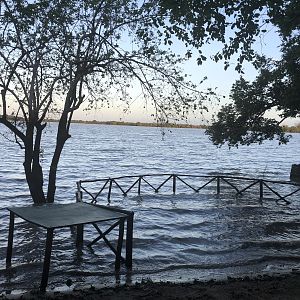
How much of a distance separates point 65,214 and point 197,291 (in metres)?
3.64

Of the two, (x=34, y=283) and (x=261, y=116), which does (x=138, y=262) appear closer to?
(x=34, y=283)

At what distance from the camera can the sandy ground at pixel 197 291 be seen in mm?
7922

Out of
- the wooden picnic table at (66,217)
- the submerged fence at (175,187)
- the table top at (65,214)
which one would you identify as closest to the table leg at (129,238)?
the wooden picnic table at (66,217)

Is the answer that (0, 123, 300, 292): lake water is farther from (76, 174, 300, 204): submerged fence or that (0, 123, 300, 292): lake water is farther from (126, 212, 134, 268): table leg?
(76, 174, 300, 204): submerged fence

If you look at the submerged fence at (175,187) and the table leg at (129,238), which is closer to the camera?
the table leg at (129,238)

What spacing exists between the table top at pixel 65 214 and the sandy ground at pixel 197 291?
145 cm

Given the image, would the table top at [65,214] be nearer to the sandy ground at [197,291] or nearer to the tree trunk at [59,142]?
the sandy ground at [197,291]

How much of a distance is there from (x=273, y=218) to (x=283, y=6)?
11.6 meters

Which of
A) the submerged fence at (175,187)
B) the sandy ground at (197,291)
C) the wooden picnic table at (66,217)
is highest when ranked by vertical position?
the wooden picnic table at (66,217)

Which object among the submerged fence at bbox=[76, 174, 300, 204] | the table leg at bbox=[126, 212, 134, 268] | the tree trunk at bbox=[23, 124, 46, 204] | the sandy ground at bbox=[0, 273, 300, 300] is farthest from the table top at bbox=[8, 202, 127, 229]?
the submerged fence at bbox=[76, 174, 300, 204]

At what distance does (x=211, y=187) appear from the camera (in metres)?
30.0

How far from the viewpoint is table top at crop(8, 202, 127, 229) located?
8.80 metres

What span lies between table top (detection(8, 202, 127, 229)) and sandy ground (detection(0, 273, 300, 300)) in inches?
57.3

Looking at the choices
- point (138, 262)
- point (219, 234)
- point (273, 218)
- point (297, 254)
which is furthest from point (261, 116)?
point (138, 262)
